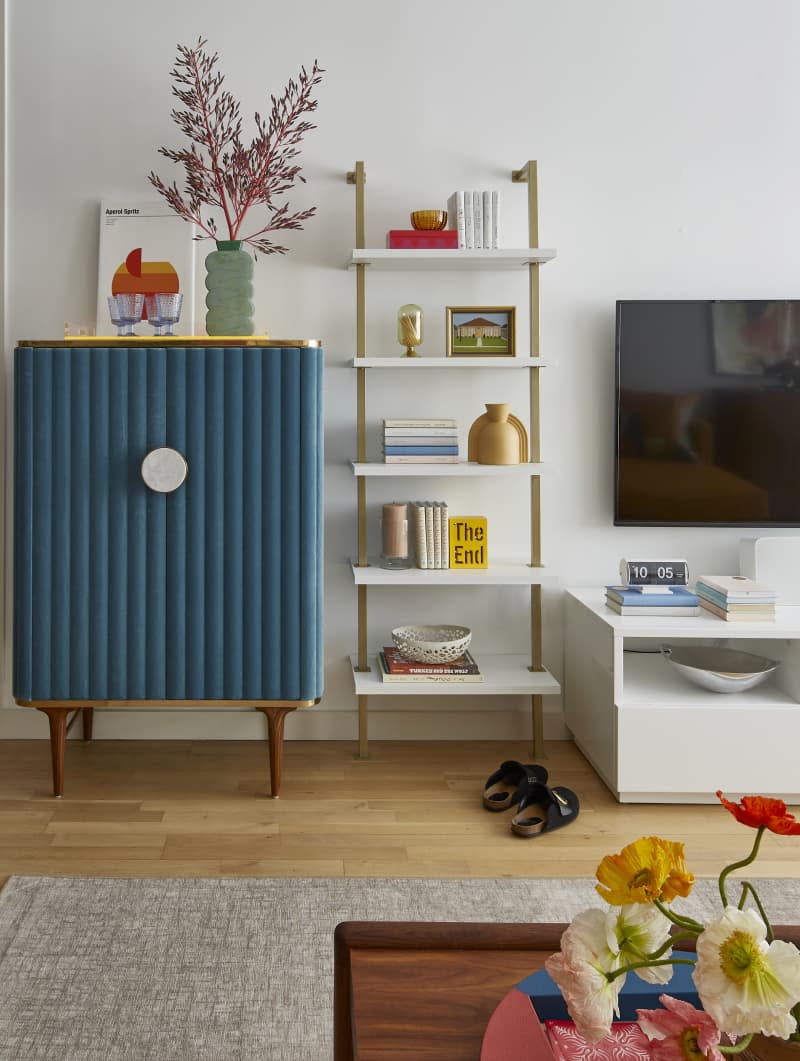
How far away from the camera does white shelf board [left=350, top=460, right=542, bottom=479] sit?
2.83 m

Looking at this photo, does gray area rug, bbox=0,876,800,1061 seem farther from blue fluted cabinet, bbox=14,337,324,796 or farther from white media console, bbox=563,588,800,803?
blue fluted cabinet, bbox=14,337,324,796

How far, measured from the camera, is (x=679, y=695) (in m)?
2.65

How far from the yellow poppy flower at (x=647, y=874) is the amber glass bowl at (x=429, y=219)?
2409 mm

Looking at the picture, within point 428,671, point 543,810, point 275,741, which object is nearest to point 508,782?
point 543,810

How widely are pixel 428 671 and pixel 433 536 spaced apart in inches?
16.2

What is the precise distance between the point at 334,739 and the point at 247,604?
0.78 meters

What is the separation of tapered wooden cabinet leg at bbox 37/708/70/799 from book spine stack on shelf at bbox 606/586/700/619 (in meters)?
1.57

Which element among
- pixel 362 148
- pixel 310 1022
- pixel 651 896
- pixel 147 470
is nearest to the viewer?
pixel 651 896

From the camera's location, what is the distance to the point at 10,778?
2.77 metres

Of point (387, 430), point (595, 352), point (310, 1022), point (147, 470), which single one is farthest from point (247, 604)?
point (595, 352)

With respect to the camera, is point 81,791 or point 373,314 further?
point 373,314

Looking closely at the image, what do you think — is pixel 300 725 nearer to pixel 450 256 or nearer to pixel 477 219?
pixel 450 256

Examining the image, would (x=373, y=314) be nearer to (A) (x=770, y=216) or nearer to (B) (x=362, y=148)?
(B) (x=362, y=148)

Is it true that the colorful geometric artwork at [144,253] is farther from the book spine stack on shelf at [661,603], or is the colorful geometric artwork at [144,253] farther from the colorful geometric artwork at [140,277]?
the book spine stack on shelf at [661,603]
